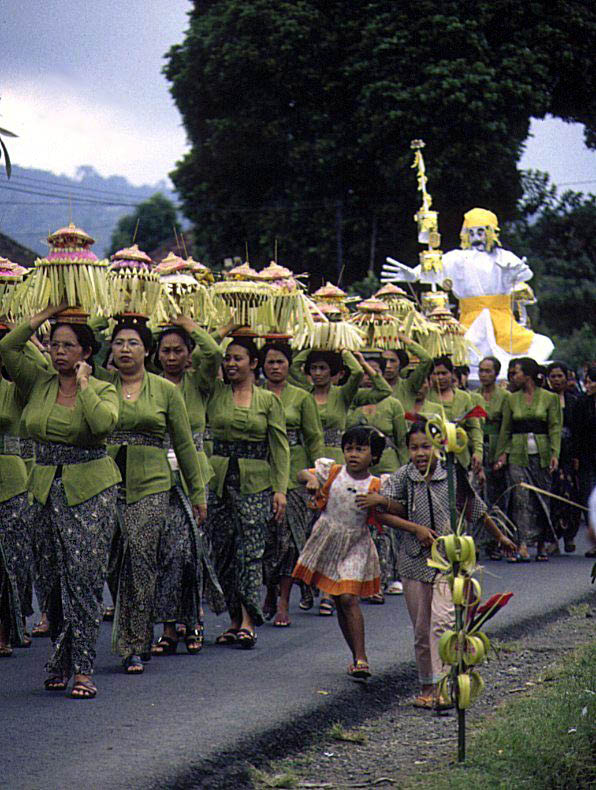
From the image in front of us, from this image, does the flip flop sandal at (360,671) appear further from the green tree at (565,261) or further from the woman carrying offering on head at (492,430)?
the green tree at (565,261)

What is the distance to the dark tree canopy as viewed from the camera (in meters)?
32.0

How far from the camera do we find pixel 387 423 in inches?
500

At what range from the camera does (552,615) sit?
10695 millimetres

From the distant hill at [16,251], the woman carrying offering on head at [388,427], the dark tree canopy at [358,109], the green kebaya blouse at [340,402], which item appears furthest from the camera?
the dark tree canopy at [358,109]

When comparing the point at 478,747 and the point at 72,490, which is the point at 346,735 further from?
the point at 72,490

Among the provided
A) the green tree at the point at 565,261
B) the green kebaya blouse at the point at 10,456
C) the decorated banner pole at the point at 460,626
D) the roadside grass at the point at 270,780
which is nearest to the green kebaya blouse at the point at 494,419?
the green kebaya blouse at the point at 10,456

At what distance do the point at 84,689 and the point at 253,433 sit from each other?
2565 mm

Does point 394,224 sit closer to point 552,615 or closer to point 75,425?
point 552,615

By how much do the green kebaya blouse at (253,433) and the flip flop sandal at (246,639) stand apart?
91cm

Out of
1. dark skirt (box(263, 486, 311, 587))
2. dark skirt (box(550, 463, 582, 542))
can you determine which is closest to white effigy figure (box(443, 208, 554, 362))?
dark skirt (box(550, 463, 582, 542))

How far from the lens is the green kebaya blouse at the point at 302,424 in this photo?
35.2 feet

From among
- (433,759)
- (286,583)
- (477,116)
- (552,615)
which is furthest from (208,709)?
(477,116)

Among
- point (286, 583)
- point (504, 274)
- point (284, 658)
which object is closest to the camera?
point (284, 658)

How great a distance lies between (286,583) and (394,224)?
79.9 ft
